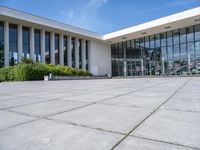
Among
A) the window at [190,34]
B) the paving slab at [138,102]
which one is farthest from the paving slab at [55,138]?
the window at [190,34]

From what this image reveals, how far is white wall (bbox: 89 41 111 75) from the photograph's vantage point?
37.1 meters

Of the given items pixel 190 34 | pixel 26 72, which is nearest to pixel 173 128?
pixel 26 72

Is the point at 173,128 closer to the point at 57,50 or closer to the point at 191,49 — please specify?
the point at 191,49

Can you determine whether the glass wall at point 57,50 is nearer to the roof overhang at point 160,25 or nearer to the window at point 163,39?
the roof overhang at point 160,25

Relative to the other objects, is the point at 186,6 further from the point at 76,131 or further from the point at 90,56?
the point at 76,131

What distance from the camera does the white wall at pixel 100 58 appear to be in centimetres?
Answer: 3712

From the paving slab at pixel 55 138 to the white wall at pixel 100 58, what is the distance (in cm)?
3419

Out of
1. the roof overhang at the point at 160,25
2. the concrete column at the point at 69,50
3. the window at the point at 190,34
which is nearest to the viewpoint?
the roof overhang at the point at 160,25

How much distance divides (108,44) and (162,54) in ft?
41.2

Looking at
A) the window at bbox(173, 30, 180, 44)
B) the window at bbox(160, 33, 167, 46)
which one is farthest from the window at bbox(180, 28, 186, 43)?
the window at bbox(160, 33, 167, 46)

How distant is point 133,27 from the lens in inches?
1240

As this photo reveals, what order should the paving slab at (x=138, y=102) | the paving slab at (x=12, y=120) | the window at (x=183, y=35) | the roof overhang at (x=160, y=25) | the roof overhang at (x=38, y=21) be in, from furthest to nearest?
the window at (x=183, y=35) < the roof overhang at (x=160, y=25) < the roof overhang at (x=38, y=21) < the paving slab at (x=138, y=102) < the paving slab at (x=12, y=120)

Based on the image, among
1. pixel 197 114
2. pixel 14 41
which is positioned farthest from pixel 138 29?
pixel 197 114

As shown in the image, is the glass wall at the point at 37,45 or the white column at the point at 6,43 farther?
the glass wall at the point at 37,45
